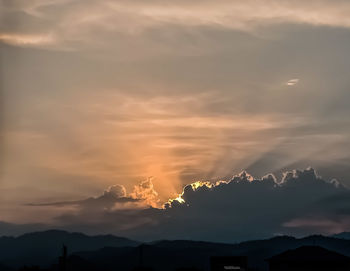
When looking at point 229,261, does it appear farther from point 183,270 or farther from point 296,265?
point 296,265

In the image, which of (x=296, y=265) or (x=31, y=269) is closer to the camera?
(x=296, y=265)

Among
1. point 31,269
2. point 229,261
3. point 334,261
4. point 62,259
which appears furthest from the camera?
point 229,261

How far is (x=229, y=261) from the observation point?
127 m

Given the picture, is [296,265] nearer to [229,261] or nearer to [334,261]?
[334,261]

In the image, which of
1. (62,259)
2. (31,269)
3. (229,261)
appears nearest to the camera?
(62,259)

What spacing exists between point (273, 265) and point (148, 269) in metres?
30.4

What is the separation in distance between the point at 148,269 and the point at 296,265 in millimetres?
33648

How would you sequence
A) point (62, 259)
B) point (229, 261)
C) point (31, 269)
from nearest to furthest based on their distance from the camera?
point (62, 259) < point (31, 269) < point (229, 261)

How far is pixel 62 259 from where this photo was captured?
9919 cm

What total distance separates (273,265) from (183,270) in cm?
1903

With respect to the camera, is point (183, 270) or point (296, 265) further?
point (183, 270)

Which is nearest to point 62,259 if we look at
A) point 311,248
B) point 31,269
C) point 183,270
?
point 31,269

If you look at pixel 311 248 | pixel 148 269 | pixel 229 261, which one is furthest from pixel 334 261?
pixel 148 269

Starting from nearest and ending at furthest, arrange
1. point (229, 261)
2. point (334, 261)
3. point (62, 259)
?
point (62, 259)
point (334, 261)
point (229, 261)
